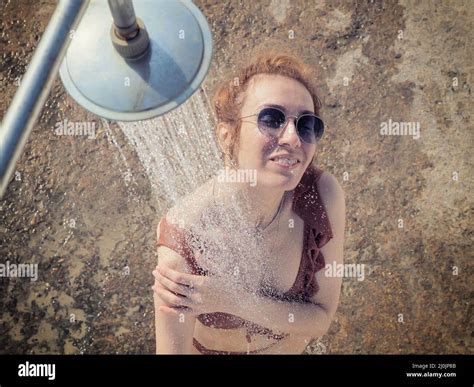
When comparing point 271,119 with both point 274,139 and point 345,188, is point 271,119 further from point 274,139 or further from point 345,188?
point 345,188

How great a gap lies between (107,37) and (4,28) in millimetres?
1691

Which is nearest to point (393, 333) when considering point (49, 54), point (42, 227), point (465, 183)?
point (465, 183)

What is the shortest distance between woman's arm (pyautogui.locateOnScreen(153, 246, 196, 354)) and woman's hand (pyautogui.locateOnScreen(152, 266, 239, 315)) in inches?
0.8

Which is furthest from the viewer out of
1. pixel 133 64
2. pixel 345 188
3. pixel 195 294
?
pixel 345 188

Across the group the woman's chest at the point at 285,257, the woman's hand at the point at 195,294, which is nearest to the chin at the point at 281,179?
the woman's chest at the point at 285,257

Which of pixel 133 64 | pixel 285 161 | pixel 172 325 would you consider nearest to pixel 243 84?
pixel 285 161

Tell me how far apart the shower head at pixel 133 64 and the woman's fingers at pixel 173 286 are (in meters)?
1.42

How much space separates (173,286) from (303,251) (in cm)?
48

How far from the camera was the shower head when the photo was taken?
25.9 inches

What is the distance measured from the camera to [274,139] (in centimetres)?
197

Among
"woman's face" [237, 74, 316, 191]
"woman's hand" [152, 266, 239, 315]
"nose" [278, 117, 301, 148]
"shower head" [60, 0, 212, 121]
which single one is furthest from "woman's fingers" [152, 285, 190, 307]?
"shower head" [60, 0, 212, 121]

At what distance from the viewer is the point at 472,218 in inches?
87.3

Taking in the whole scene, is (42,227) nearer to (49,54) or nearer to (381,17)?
(381,17)

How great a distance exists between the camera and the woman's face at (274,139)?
6.42ft
